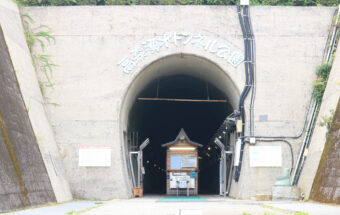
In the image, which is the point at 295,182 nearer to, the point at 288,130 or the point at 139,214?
the point at 288,130

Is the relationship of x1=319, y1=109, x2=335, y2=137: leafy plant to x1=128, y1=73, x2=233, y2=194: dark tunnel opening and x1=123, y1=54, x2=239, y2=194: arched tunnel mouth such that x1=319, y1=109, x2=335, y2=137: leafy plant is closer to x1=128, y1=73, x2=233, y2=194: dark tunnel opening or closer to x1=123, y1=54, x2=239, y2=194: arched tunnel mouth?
x1=123, y1=54, x2=239, y2=194: arched tunnel mouth

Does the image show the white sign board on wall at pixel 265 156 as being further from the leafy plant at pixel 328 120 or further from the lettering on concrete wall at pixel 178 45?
the lettering on concrete wall at pixel 178 45

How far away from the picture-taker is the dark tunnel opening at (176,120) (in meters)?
24.0

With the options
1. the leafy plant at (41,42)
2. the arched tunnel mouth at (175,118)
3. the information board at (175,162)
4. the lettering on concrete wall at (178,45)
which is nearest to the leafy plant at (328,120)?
the lettering on concrete wall at (178,45)

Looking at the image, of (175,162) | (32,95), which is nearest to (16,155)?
(32,95)

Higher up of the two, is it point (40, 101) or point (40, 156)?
point (40, 101)

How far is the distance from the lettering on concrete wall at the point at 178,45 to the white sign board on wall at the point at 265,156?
339 cm

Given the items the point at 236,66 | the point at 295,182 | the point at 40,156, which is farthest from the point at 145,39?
the point at 295,182

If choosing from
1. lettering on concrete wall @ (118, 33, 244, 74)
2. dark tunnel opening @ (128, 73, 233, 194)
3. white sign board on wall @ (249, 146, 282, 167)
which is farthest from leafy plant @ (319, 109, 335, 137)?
dark tunnel opening @ (128, 73, 233, 194)

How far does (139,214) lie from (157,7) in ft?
33.5

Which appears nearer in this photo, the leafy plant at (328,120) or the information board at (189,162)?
the leafy plant at (328,120)

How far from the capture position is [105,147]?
17.1 m

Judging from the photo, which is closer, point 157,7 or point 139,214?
point 139,214

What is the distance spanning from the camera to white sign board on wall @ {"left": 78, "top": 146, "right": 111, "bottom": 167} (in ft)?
55.5
